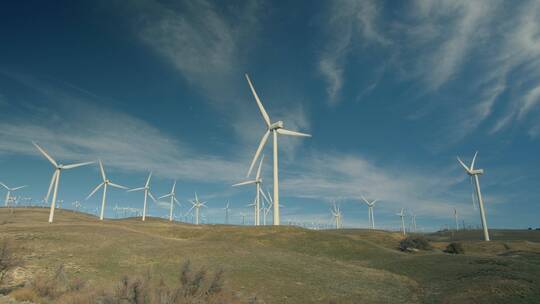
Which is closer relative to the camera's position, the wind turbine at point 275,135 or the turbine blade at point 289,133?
the wind turbine at point 275,135

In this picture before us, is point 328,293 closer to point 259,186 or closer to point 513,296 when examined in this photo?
point 513,296

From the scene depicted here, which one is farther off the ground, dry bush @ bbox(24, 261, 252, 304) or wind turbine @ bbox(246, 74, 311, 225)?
wind turbine @ bbox(246, 74, 311, 225)

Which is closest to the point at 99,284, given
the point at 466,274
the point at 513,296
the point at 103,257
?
the point at 103,257

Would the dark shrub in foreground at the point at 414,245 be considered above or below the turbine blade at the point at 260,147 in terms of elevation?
below

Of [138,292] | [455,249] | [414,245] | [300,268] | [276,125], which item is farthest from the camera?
[276,125]

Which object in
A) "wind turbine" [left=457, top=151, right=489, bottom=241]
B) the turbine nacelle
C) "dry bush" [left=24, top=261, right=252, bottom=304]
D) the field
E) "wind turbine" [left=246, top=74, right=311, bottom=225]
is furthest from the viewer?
"wind turbine" [left=457, top=151, right=489, bottom=241]

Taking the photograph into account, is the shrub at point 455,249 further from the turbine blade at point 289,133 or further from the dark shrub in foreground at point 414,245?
the turbine blade at point 289,133

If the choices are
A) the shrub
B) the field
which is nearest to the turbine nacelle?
the field

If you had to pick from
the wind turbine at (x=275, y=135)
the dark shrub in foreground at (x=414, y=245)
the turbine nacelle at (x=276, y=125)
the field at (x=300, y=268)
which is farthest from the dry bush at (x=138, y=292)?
the dark shrub in foreground at (x=414, y=245)

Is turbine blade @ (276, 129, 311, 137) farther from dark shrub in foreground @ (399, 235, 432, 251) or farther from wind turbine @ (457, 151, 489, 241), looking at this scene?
wind turbine @ (457, 151, 489, 241)

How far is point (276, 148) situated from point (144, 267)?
4502 centimetres

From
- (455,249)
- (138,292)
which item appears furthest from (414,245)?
(138,292)

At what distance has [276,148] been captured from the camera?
257 ft

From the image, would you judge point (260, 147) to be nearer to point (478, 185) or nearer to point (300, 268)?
point (300, 268)
